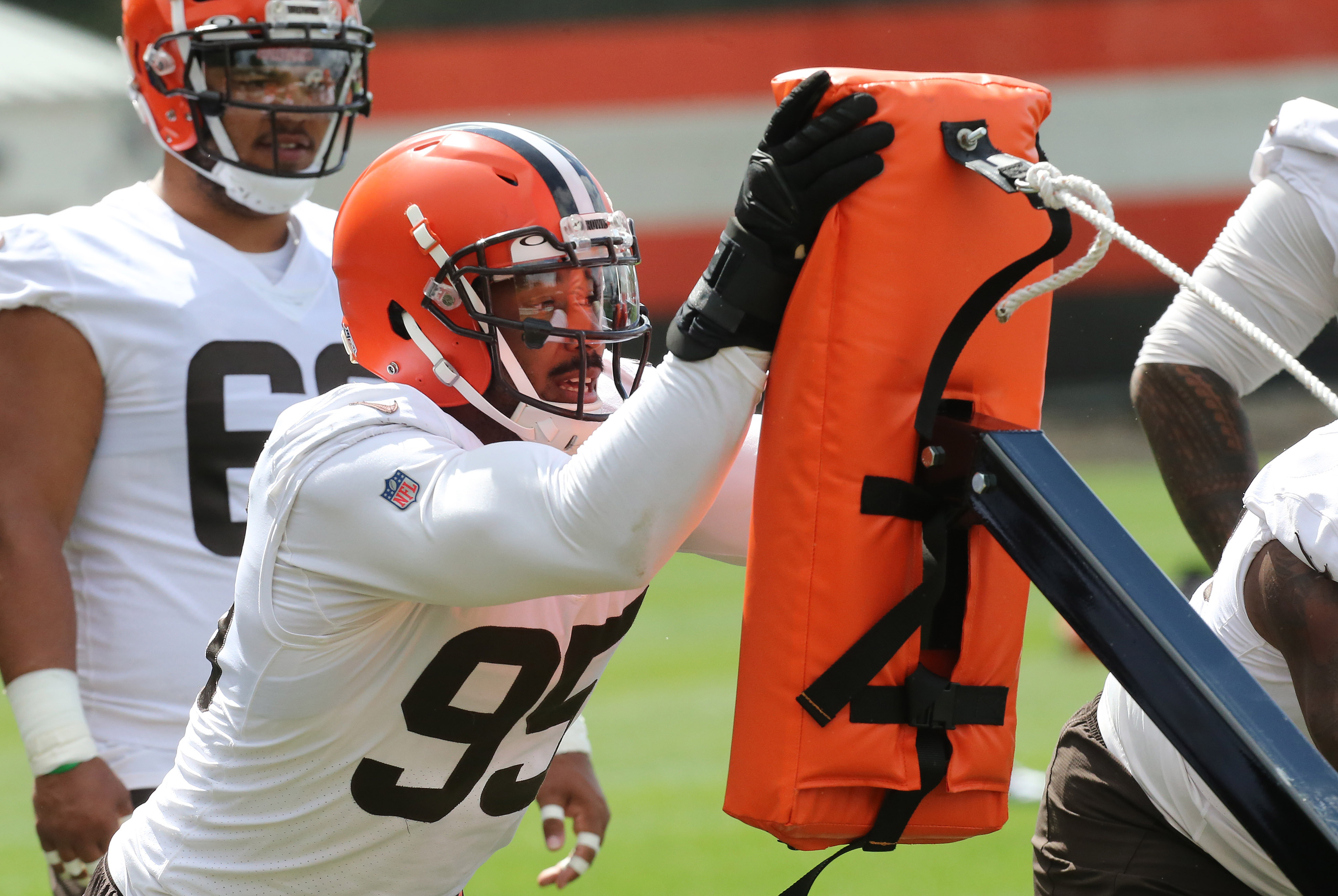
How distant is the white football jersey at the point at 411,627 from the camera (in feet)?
5.58

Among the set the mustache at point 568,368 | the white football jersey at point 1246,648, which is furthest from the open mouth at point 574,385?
the white football jersey at point 1246,648

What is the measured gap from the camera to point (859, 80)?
1.71 metres

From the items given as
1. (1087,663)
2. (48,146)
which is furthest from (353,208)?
(48,146)

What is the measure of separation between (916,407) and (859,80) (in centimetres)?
39

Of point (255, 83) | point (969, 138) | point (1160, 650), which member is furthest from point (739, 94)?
point (1160, 650)

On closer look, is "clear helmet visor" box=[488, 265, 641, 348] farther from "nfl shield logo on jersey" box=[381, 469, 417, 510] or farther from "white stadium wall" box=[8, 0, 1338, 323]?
"white stadium wall" box=[8, 0, 1338, 323]

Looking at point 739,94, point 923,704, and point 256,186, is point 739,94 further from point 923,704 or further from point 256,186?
point 923,704

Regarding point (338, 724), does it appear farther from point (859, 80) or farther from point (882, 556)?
point (859, 80)

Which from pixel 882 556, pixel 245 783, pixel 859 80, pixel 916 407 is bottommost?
pixel 245 783

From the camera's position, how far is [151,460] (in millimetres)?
2936

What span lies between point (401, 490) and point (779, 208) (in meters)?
0.55

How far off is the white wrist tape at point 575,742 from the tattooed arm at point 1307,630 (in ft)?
4.49

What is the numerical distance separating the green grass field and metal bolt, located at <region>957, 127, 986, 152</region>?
3465 mm

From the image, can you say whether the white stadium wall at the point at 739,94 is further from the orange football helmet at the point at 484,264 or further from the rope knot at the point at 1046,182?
the rope knot at the point at 1046,182
